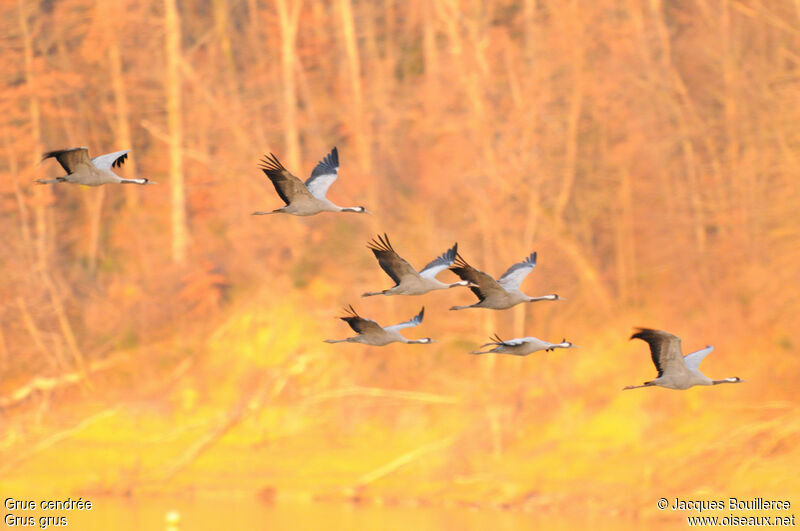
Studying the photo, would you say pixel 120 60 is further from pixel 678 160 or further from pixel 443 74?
pixel 678 160

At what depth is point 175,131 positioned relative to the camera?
3088 cm

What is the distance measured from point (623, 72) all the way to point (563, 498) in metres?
8.98

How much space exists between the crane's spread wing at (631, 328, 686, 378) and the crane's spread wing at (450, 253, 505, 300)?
1.64 metres

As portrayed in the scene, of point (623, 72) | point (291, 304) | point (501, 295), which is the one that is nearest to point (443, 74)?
point (623, 72)

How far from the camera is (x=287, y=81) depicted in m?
31.4

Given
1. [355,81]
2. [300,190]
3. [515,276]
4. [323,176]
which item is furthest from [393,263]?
[355,81]

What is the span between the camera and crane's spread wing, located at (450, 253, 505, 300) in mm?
13289

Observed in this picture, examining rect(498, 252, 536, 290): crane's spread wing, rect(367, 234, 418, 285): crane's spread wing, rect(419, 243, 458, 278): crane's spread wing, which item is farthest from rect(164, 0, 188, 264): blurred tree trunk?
rect(367, 234, 418, 285): crane's spread wing

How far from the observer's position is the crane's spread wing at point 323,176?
14.0m

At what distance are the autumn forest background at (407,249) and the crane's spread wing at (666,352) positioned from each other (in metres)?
8.28

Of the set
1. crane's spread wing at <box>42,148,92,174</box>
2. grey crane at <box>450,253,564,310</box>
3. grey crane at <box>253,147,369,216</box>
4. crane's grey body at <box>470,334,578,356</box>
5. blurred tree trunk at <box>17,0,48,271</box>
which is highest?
blurred tree trunk at <box>17,0,48,271</box>

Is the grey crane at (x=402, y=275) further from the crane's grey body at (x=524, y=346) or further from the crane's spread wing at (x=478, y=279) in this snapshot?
the crane's grey body at (x=524, y=346)

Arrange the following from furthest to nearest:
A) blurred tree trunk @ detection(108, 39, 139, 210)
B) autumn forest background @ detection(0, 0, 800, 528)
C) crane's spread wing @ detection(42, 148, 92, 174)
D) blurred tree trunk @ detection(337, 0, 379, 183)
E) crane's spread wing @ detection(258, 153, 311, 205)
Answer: blurred tree trunk @ detection(108, 39, 139, 210) < blurred tree trunk @ detection(337, 0, 379, 183) < autumn forest background @ detection(0, 0, 800, 528) < crane's spread wing @ detection(258, 153, 311, 205) < crane's spread wing @ detection(42, 148, 92, 174)

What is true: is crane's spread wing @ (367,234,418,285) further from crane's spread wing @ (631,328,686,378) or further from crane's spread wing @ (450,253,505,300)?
crane's spread wing @ (631,328,686,378)
